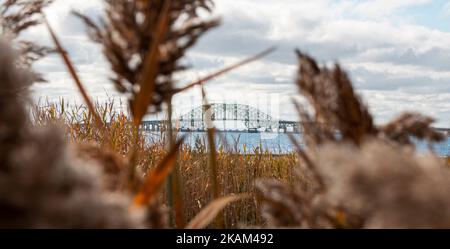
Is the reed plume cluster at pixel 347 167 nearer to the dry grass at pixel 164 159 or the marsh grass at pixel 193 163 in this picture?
the dry grass at pixel 164 159

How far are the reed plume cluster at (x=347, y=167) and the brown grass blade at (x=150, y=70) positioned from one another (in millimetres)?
268

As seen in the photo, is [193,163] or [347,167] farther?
[193,163]

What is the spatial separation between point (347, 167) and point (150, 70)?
387mm

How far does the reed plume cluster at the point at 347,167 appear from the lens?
630 millimetres

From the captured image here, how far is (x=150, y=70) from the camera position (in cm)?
86

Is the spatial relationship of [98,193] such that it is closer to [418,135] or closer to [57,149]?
[57,149]

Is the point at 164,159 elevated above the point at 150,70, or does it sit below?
below

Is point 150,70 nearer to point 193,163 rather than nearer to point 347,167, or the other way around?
point 347,167

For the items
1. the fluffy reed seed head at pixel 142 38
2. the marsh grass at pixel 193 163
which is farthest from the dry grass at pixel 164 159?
the marsh grass at pixel 193 163

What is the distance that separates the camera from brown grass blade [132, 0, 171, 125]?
854mm

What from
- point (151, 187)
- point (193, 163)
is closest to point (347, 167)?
point (151, 187)

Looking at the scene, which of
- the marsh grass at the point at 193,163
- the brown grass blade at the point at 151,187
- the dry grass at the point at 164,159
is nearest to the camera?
the dry grass at the point at 164,159

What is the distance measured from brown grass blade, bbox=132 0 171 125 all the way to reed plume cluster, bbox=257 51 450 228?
268 millimetres
